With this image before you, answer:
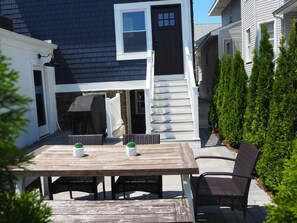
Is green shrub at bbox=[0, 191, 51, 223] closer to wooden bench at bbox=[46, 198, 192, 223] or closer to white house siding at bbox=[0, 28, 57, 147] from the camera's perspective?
wooden bench at bbox=[46, 198, 192, 223]

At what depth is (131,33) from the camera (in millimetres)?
9398

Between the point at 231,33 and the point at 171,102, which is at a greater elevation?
the point at 231,33

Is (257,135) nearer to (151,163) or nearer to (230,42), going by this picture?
(151,163)

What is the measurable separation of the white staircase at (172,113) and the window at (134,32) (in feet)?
4.49

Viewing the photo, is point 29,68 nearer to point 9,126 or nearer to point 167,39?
point 167,39

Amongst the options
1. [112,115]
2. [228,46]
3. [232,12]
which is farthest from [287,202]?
[232,12]

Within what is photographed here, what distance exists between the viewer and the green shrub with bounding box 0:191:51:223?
132cm

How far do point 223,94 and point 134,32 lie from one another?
11.5 feet

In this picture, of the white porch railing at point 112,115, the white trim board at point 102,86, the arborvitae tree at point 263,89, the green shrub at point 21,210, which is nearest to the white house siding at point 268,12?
the white trim board at point 102,86

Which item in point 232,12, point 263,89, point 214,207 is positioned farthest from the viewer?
point 232,12

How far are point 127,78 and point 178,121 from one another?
9.18 ft

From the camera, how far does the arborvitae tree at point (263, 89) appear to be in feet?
16.4

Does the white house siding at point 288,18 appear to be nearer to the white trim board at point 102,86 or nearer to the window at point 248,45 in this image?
the window at point 248,45

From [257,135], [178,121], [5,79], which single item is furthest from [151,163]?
[178,121]
